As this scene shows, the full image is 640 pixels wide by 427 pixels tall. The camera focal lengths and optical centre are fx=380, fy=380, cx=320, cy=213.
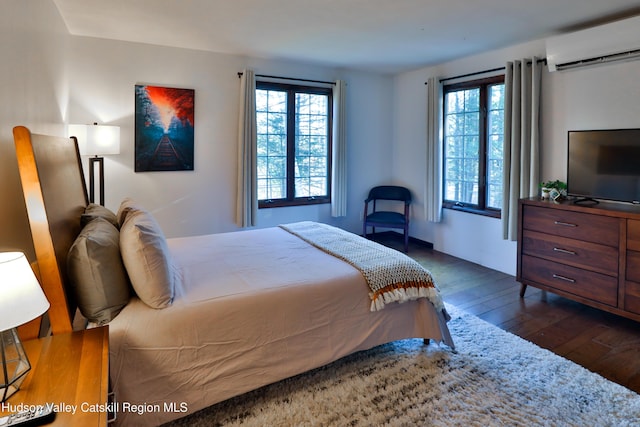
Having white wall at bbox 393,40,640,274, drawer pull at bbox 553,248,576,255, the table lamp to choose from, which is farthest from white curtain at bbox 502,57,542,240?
the table lamp

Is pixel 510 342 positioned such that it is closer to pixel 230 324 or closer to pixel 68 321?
pixel 230 324

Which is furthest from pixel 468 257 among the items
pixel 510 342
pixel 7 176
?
pixel 7 176

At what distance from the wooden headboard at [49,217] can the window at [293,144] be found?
9.50ft

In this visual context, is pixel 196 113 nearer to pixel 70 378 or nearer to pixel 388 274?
pixel 388 274

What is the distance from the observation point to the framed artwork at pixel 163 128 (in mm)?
4031

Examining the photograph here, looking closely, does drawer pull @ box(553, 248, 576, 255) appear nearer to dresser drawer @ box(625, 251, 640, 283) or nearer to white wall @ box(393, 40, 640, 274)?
dresser drawer @ box(625, 251, 640, 283)

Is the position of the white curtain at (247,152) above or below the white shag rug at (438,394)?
above

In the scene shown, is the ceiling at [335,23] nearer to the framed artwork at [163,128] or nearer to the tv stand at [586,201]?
the framed artwork at [163,128]

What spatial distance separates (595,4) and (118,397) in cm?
396

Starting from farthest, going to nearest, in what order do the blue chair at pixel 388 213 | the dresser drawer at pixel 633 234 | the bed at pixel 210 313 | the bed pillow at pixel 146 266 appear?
the blue chair at pixel 388 213
the dresser drawer at pixel 633 234
the bed pillow at pixel 146 266
the bed at pixel 210 313

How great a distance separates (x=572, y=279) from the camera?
123 inches

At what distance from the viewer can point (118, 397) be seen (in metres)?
1.66

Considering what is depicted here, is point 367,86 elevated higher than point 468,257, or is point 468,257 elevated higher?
point 367,86

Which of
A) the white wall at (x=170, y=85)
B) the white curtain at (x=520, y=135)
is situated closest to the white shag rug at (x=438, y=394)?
the white curtain at (x=520, y=135)
